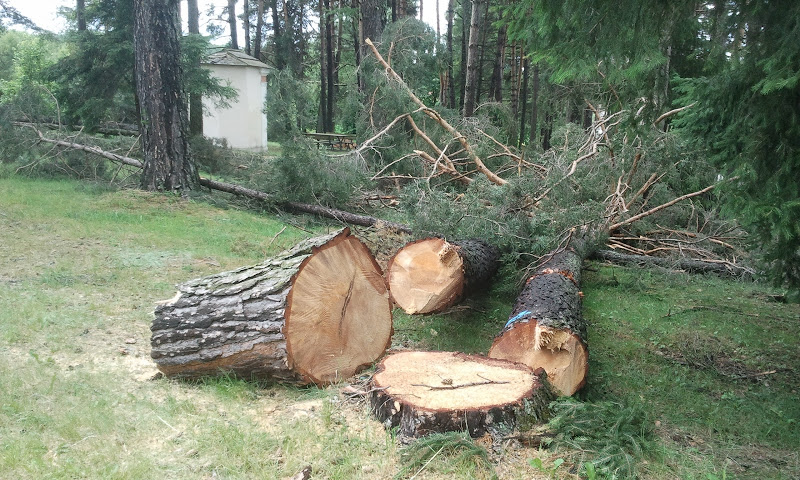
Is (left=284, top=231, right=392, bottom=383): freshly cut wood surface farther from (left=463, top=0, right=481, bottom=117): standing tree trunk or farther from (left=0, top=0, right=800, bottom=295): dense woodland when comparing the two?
(left=463, top=0, right=481, bottom=117): standing tree trunk

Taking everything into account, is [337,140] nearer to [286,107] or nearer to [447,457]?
[286,107]

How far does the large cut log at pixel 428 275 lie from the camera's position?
18.0 feet

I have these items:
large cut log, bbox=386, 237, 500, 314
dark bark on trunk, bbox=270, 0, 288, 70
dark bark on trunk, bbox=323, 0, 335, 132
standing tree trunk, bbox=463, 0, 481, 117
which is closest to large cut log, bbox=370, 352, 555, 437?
large cut log, bbox=386, 237, 500, 314

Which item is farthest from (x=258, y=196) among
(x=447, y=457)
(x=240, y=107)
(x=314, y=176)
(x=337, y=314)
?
(x=240, y=107)

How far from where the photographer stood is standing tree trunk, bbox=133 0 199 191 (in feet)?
33.9

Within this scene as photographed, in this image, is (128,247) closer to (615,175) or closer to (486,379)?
(486,379)

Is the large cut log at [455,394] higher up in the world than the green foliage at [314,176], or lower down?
lower down

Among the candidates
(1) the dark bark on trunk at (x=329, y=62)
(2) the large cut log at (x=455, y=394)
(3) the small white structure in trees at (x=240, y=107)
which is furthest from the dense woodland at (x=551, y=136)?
(1) the dark bark on trunk at (x=329, y=62)

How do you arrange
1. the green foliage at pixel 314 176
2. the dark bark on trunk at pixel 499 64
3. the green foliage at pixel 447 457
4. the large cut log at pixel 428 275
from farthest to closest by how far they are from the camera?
1. the dark bark on trunk at pixel 499 64
2. the green foliage at pixel 314 176
3. the large cut log at pixel 428 275
4. the green foliage at pixel 447 457

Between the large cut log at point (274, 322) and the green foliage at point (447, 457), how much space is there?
1182mm

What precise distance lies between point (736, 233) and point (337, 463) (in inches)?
278

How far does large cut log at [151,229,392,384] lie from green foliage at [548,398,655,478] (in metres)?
1.51

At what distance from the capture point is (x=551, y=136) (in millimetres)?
11578

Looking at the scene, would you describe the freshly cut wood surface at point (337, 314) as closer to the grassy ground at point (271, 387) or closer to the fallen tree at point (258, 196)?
the grassy ground at point (271, 387)
